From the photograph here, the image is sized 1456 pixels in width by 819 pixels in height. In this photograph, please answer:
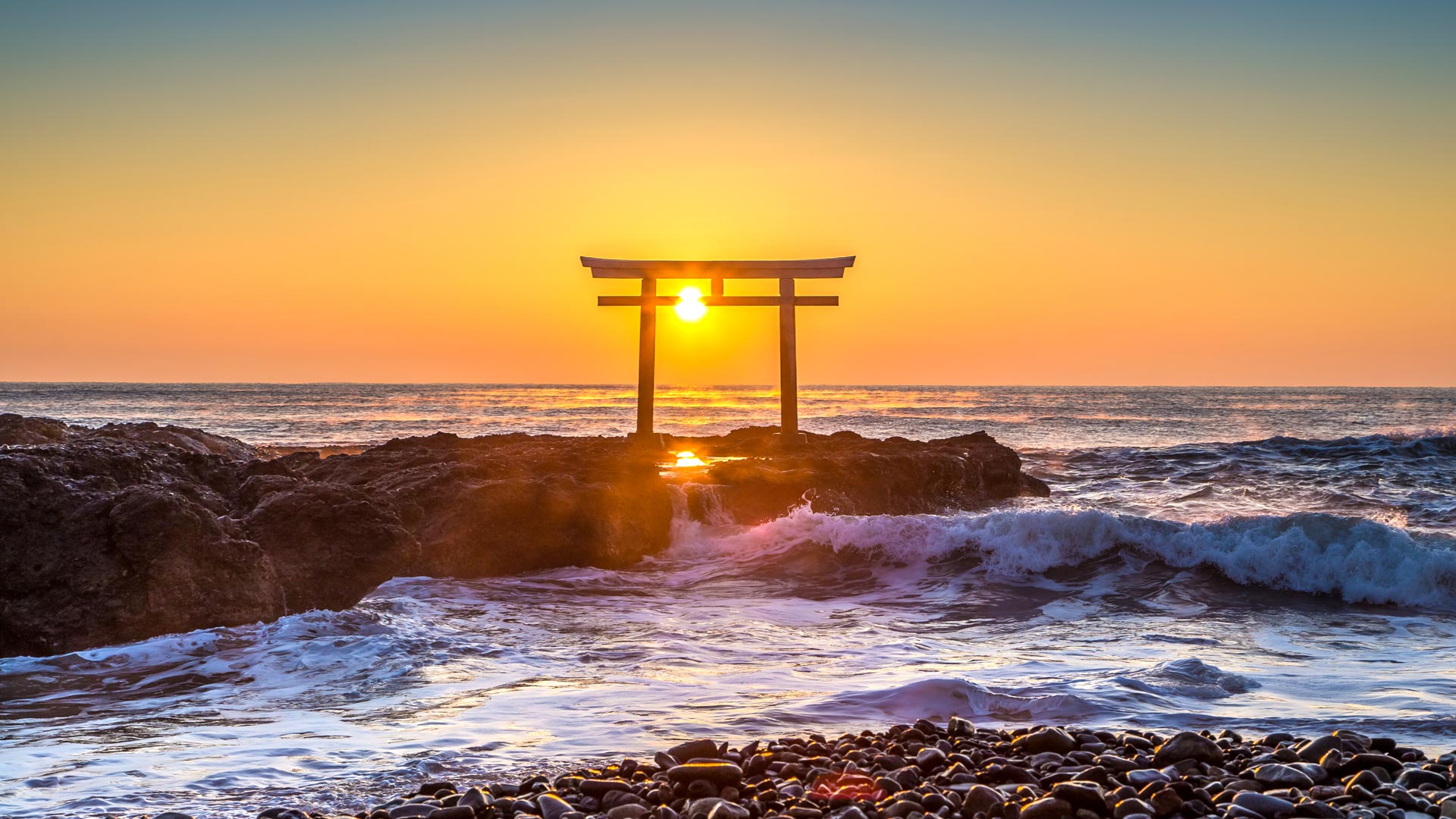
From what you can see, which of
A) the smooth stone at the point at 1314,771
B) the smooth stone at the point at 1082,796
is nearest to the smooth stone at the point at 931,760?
the smooth stone at the point at 1082,796

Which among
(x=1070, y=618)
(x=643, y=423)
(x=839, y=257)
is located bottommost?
(x=1070, y=618)

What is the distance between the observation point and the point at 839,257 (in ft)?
49.5

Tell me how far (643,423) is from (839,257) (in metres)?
3.92

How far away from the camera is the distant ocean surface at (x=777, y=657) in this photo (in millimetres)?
4504

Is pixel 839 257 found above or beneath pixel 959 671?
above

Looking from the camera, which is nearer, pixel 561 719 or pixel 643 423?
pixel 561 719

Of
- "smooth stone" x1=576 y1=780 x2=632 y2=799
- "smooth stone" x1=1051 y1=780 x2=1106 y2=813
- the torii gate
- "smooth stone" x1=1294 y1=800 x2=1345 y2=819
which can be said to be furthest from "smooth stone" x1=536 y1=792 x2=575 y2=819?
the torii gate

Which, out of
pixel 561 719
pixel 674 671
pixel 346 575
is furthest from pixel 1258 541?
pixel 346 575

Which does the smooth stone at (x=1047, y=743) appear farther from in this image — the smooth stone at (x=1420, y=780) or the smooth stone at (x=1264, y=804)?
the smooth stone at (x=1420, y=780)

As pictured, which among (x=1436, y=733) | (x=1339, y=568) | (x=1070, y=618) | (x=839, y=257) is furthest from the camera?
(x=839, y=257)

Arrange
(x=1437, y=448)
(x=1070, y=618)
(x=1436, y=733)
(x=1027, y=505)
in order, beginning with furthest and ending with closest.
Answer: (x=1437, y=448), (x=1027, y=505), (x=1070, y=618), (x=1436, y=733)

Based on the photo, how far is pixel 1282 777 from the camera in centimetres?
389

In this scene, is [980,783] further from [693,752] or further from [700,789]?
[693,752]

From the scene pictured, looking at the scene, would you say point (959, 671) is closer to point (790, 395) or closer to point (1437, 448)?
point (790, 395)
